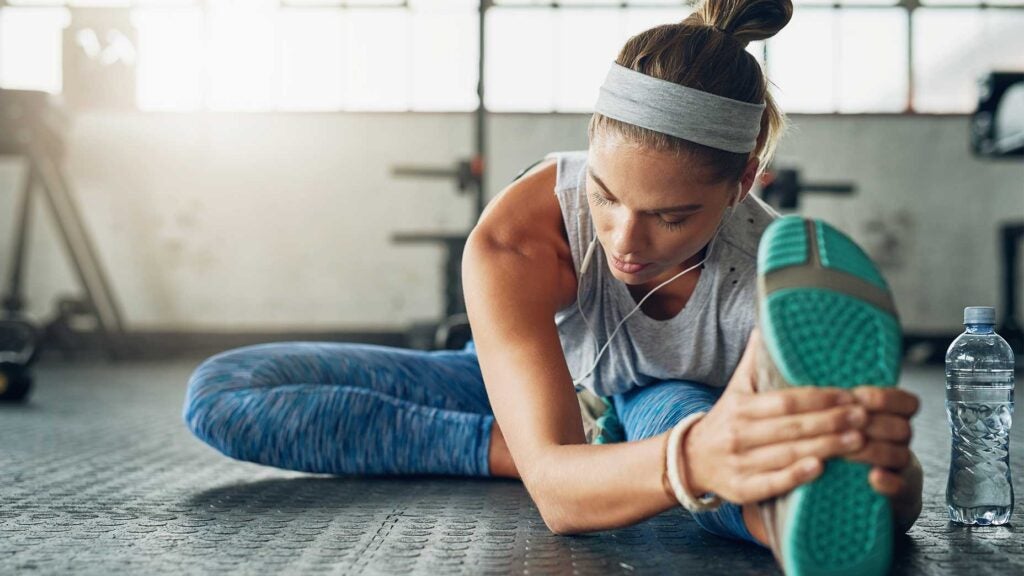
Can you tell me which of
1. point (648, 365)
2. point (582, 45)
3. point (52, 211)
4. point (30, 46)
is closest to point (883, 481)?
point (648, 365)

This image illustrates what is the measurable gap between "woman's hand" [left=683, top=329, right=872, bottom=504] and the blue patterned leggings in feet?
2.23

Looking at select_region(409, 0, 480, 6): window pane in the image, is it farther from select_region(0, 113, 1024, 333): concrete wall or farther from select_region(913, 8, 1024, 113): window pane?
select_region(913, 8, 1024, 113): window pane

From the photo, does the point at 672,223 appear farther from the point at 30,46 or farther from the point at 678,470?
the point at 30,46

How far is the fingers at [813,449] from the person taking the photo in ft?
2.18

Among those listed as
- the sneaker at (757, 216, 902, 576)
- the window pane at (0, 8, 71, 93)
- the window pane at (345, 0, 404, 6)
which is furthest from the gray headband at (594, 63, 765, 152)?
the window pane at (0, 8, 71, 93)

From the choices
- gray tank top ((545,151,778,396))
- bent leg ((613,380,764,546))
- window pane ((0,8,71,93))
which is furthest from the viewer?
window pane ((0,8,71,93))

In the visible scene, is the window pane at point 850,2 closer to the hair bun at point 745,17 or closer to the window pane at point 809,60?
the window pane at point 809,60

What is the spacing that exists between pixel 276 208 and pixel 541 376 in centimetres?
451

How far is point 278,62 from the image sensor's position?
5.27 meters

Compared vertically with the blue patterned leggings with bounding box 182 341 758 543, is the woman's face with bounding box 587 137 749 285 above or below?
above

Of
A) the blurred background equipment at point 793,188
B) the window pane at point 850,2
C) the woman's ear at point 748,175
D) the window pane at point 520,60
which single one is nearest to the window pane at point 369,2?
the window pane at point 520,60

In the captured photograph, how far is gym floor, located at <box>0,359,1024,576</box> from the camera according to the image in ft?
3.13

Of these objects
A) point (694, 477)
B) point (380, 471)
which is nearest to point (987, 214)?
point (380, 471)

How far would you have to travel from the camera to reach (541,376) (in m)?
0.96
